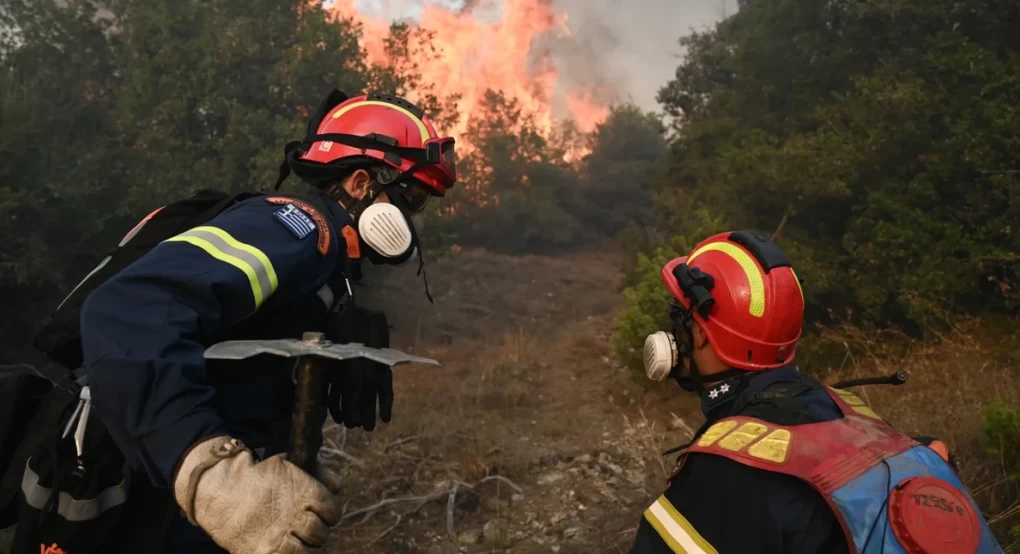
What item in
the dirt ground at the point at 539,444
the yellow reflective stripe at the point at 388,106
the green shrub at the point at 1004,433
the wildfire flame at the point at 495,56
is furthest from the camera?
the wildfire flame at the point at 495,56

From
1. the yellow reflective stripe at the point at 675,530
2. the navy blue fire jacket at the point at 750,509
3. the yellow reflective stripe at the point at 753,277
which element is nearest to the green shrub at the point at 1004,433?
the yellow reflective stripe at the point at 753,277

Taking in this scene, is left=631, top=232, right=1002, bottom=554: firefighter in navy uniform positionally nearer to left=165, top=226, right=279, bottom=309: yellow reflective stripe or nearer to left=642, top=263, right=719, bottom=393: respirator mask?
left=642, top=263, right=719, bottom=393: respirator mask

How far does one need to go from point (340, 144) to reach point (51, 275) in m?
10.6

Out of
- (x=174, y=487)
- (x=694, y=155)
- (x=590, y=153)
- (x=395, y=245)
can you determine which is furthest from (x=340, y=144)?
(x=590, y=153)

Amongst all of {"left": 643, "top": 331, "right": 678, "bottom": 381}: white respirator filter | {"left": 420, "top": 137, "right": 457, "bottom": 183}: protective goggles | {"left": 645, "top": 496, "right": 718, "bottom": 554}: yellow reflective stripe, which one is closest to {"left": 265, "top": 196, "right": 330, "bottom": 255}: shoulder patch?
{"left": 420, "top": 137, "right": 457, "bottom": 183}: protective goggles

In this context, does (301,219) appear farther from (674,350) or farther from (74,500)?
(674,350)

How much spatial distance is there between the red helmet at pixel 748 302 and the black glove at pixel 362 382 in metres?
1.12

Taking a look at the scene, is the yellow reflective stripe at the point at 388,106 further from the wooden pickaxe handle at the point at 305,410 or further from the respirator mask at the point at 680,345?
the wooden pickaxe handle at the point at 305,410

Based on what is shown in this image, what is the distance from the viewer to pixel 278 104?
13703 millimetres

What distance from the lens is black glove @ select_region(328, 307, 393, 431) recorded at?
1.88 metres

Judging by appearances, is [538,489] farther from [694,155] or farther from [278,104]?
[278,104]

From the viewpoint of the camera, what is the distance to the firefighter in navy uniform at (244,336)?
1261 millimetres

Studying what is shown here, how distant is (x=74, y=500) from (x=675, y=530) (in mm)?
1563

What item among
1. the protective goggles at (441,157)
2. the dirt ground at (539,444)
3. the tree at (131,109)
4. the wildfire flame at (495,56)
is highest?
the wildfire flame at (495,56)
